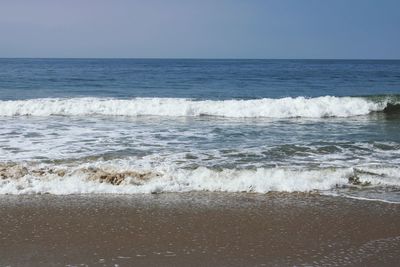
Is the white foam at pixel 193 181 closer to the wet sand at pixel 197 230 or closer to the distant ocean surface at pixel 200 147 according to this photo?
the distant ocean surface at pixel 200 147

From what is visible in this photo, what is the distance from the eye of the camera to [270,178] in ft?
23.9

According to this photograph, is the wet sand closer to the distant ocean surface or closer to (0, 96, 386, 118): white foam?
the distant ocean surface

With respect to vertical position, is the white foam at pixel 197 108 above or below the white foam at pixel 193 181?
above

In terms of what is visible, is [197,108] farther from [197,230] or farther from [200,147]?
[197,230]

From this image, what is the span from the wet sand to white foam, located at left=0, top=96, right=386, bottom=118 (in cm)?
1115

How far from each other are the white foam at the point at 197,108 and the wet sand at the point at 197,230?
11.2 m

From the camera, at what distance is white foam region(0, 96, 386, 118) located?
17.5 m

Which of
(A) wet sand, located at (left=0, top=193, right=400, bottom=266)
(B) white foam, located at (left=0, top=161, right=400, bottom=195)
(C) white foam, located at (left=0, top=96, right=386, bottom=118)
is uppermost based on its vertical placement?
(C) white foam, located at (left=0, top=96, right=386, bottom=118)

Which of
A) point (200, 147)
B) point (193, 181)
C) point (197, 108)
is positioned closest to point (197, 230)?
point (193, 181)

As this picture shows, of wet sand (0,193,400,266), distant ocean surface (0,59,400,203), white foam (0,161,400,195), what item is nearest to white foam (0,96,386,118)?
distant ocean surface (0,59,400,203)

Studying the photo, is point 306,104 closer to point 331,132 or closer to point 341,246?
point 331,132

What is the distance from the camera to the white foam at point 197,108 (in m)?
17.5

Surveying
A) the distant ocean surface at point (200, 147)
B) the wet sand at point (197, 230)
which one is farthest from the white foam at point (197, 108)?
the wet sand at point (197, 230)

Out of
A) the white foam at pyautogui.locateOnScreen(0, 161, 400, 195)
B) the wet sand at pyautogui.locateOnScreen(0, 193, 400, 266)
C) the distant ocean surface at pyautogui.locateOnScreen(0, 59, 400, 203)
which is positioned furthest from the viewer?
the distant ocean surface at pyautogui.locateOnScreen(0, 59, 400, 203)
